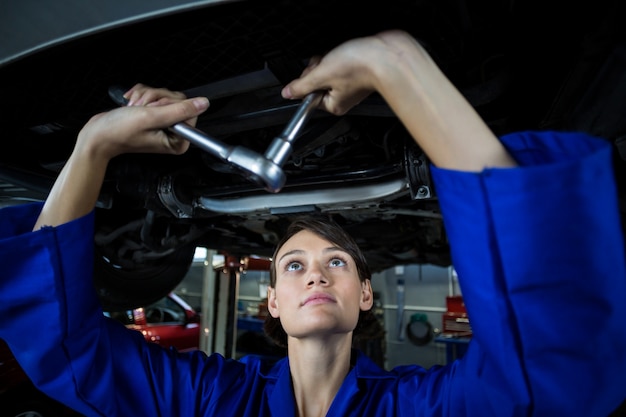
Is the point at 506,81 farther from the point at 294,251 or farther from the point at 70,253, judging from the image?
the point at 70,253

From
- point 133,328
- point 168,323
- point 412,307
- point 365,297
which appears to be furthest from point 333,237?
point 412,307

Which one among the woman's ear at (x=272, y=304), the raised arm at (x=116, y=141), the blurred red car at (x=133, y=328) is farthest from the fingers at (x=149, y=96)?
the blurred red car at (x=133, y=328)

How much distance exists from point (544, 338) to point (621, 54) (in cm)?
48

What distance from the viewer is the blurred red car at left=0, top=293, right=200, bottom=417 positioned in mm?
1813

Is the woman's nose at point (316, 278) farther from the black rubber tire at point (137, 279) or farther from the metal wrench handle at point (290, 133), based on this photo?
the black rubber tire at point (137, 279)

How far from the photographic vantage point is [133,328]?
3.01m

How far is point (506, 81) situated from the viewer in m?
0.70

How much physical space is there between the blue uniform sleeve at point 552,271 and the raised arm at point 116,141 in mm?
357

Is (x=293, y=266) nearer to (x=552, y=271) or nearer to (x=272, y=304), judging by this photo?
(x=272, y=304)

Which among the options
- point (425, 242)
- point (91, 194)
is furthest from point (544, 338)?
point (425, 242)

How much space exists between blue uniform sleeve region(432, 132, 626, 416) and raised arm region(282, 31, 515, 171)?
0.11ft

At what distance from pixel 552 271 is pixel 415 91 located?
0.73 feet

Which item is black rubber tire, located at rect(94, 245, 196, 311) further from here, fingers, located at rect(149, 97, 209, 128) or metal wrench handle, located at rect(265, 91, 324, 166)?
metal wrench handle, located at rect(265, 91, 324, 166)

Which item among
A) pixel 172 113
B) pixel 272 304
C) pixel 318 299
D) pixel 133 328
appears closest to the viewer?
pixel 172 113
